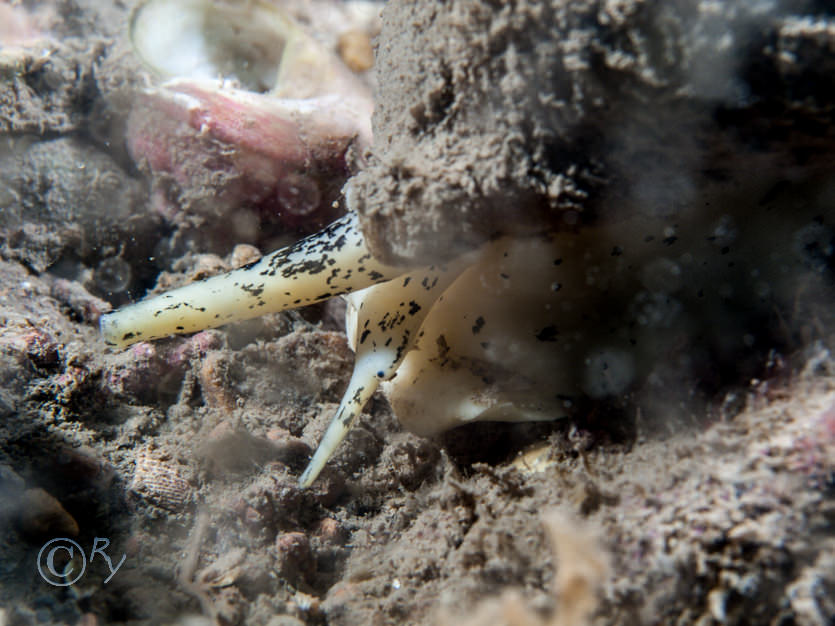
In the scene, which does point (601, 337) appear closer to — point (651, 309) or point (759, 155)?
point (651, 309)

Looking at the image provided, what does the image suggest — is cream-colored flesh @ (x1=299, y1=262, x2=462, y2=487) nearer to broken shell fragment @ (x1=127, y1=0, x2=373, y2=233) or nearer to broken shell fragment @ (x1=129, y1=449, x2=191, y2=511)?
broken shell fragment @ (x1=129, y1=449, x2=191, y2=511)

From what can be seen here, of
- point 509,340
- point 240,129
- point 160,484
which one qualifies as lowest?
point 160,484

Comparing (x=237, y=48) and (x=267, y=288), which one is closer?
(x=267, y=288)

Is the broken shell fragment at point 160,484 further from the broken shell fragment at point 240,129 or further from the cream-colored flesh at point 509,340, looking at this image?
the broken shell fragment at point 240,129

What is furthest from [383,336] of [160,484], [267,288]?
[160,484]

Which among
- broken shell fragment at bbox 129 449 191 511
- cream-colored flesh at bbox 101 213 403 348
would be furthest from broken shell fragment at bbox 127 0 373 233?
broken shell fragment at bbox 129 449 191 511

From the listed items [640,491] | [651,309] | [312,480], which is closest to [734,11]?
[651,309]

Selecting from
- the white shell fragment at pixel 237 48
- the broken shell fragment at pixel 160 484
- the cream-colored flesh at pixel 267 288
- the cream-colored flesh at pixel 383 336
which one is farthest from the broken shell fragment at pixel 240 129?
the broken shell fragment at pixel 160 484

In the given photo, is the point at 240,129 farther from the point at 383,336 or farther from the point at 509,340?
the point at 509,340

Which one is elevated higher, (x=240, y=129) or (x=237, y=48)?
(x=237, y=48)

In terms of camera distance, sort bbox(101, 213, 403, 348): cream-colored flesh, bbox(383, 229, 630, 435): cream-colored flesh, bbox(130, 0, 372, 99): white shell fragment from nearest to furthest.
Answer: bbox(101, 213, 403, 348): cream-colored flesh < bbox(383, 229, 630, 435): cream-colored flesh < bbox(130, 0, 372, 99): white shell fragment
